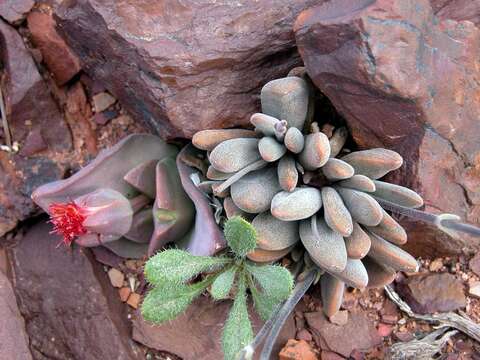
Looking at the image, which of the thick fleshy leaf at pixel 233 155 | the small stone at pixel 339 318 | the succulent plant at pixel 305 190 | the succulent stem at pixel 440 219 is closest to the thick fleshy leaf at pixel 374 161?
the succulent plant at pixel 305 190

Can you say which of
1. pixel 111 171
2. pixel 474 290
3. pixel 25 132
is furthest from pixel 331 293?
pixel 25 132

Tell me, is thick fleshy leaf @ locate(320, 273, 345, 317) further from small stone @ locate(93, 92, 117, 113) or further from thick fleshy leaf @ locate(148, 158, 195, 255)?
small stone @ locate(93, 92, 117, 113)

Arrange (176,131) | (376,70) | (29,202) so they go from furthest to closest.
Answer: (29,202), (176,131), (376,70)

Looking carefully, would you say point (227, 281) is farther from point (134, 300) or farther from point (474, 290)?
point (474, 290)

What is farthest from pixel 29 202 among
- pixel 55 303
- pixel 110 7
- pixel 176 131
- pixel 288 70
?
pixel 288 70

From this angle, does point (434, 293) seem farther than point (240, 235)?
Yes

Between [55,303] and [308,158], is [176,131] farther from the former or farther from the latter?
[55,303]
